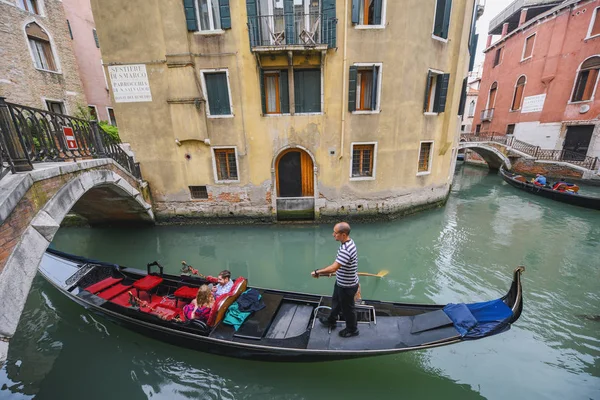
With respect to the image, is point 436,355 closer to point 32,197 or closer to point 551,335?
point 551,335

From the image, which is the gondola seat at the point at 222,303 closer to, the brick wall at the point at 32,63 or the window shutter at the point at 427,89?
the window shutter at the point at 427,89

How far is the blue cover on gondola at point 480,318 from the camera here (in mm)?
2582

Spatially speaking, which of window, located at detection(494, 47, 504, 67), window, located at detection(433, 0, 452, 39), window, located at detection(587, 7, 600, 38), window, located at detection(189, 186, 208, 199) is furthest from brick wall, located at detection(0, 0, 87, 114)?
window, located at detection(494, 47, 504, 67)

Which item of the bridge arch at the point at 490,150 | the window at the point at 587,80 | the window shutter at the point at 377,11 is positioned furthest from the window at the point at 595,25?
the window shutter at the point at 377,11

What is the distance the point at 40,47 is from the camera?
35.3 ft

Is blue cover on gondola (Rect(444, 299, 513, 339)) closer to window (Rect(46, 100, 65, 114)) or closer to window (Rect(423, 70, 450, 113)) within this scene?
window (Rect(423, 70, 450, 113))

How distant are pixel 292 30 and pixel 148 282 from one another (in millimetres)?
6814

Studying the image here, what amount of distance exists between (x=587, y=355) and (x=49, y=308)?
8736mm

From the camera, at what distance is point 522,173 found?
→ 1543 cm

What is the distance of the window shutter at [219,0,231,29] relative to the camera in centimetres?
Result: 638

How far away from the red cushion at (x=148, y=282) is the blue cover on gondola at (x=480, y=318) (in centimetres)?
446

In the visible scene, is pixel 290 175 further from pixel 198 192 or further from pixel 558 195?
pixel 558 195

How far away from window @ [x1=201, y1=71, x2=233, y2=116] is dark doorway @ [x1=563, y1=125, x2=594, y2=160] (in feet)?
60.8

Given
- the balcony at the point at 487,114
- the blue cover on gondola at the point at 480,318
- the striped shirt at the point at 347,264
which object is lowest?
the blue cover on gondola at the point at 480,318
